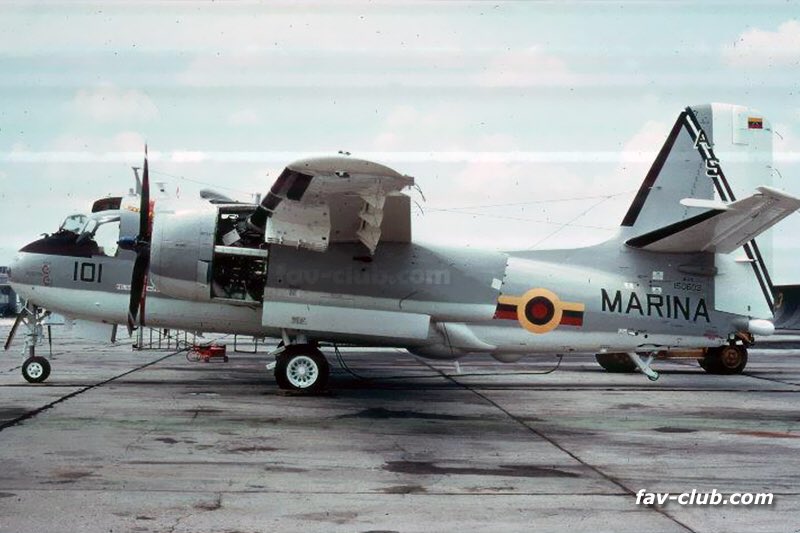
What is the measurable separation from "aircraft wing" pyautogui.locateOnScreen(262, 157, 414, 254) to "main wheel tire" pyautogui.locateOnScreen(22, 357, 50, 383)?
24.3ft

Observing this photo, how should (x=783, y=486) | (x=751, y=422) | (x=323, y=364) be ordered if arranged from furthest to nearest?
1. (x=323, y=364)
2. (x=751, y=422)
3. (x=783, y=486)

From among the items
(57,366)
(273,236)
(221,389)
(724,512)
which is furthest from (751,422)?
(57,366)

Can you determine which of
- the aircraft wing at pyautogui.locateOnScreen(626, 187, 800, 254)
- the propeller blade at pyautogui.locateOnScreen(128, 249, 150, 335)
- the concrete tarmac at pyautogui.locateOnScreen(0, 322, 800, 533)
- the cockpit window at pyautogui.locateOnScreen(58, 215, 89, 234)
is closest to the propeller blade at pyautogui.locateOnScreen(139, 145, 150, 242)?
the propeller blade at pyautogui.locateOnScreen(128, 249, 150, 335)

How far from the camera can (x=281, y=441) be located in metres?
13.4

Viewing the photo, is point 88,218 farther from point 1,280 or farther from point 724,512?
point 1,280

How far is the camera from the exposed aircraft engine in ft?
61.6

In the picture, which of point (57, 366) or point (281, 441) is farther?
point (57, 366)

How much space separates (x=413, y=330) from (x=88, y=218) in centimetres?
814

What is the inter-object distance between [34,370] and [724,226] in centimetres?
1631

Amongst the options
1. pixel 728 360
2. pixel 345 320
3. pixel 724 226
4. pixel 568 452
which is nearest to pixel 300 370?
pixel 345 320

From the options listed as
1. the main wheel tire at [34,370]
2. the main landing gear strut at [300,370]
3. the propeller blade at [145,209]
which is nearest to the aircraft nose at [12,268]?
the main wheel tire at [34,370]

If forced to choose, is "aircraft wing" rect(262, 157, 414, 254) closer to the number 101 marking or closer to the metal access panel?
the metal access panel

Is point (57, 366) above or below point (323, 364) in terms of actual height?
below

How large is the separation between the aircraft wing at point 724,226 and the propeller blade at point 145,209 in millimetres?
11193
